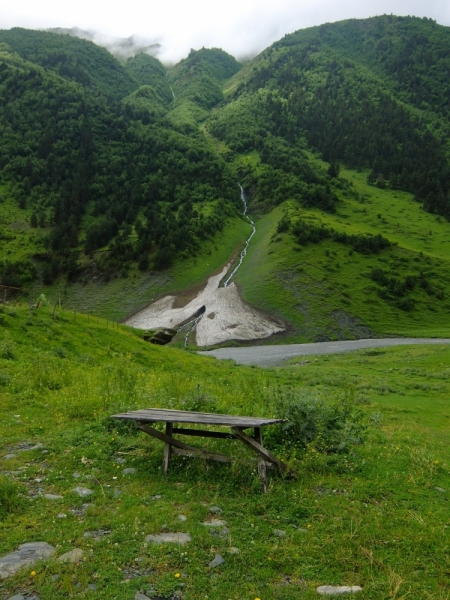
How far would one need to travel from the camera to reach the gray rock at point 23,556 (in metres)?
7.11

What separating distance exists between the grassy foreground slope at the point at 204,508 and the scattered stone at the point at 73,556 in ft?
0.34

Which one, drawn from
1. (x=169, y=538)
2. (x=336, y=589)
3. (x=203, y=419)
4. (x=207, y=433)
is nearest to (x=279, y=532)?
(x=336, y=589)

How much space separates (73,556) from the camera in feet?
24.6

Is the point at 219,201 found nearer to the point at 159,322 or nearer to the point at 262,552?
the point at 159,322

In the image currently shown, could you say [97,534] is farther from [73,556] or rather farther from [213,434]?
[213,434]

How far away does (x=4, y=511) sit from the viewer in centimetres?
880

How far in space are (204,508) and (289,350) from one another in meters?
67.1

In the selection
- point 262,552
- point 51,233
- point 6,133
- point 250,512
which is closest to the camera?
point 262,552

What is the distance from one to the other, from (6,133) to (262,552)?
691ft

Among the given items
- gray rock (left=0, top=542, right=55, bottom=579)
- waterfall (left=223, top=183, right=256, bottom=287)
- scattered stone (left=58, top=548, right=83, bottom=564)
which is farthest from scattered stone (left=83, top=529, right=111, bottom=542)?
waterfall (left=223, top=183, right=256, bottom=287)

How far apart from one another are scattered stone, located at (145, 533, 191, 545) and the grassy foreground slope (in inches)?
6.1

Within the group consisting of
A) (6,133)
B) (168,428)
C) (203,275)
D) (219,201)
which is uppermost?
(6,133)

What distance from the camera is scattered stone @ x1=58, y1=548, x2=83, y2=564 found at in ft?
24.2

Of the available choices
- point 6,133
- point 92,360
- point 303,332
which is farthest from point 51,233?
point 92,360
